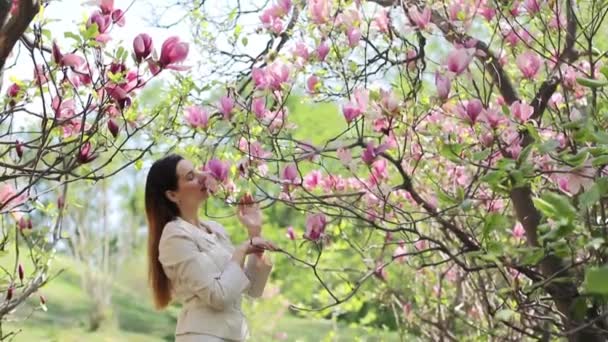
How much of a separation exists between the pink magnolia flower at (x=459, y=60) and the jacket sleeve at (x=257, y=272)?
0.59m

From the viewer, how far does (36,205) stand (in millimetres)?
1599

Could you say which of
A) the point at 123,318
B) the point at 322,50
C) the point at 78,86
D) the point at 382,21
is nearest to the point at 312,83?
the point at 322,50

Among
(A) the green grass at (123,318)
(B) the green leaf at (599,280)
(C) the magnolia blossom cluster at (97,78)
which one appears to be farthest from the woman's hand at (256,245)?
(A) the green grass at (123,318)

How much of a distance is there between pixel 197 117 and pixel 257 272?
1.15 feet

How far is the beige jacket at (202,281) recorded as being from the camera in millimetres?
1656

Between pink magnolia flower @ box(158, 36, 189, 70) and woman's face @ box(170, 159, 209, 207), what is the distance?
1.59ft

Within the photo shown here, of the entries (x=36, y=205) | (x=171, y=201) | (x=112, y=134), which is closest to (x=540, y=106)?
(x=171, y=201)

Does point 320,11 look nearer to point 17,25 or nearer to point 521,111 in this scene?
point 521,111

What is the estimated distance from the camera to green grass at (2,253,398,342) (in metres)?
5.92

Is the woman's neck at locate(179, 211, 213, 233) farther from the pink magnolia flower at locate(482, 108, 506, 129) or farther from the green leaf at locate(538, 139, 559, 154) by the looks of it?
the green leaf at locate(538, 139, 559, 154)

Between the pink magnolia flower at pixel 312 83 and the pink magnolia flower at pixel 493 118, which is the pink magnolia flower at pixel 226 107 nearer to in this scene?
the pink magnolia flower at pixel 312 83

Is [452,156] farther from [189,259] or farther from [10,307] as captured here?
[10,307]

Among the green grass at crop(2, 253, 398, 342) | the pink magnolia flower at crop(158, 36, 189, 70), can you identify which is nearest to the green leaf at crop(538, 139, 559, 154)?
the pink magnolia flower at crop(158, 36, 189, 70)

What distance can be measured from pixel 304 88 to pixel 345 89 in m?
0.10
